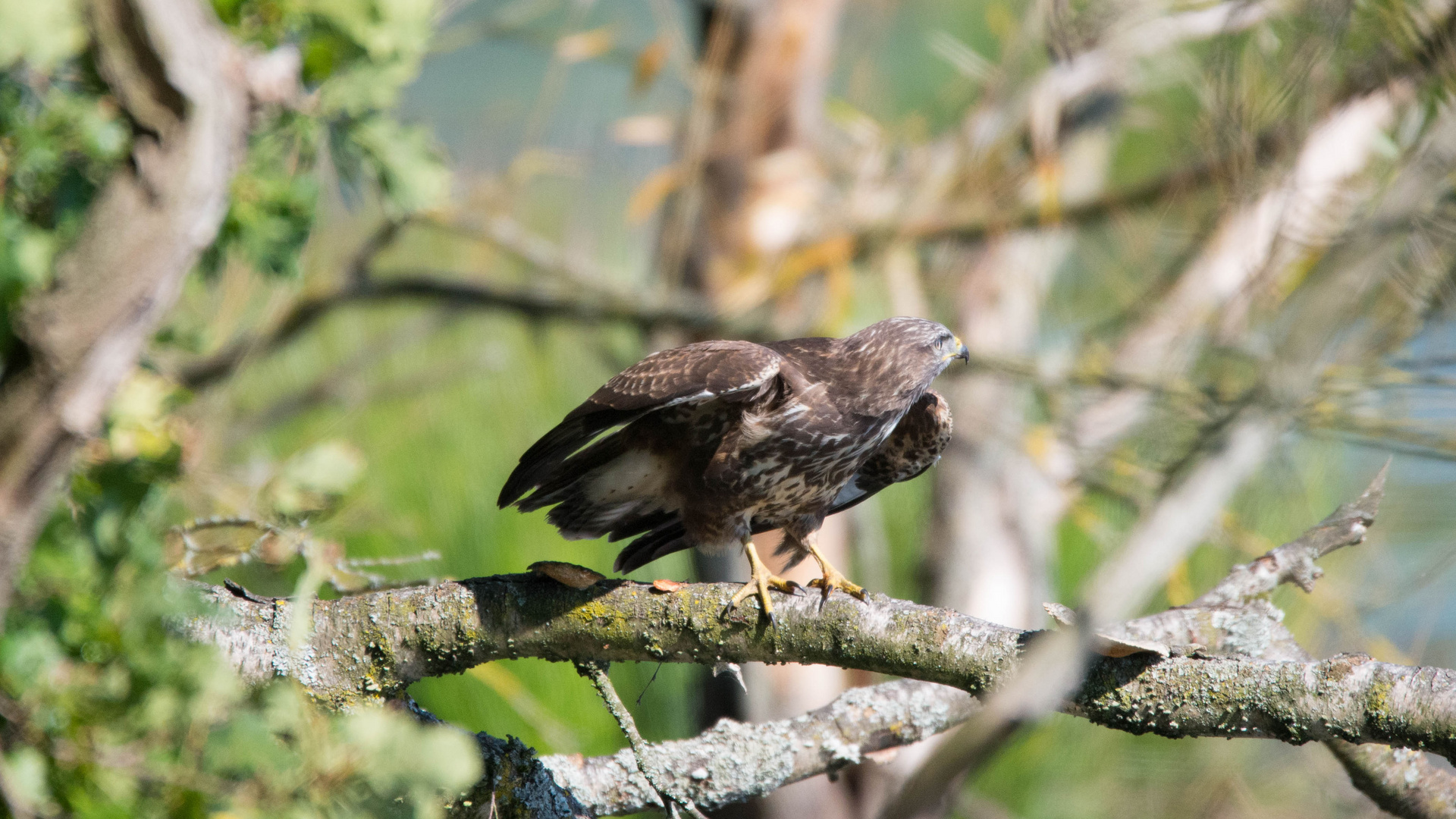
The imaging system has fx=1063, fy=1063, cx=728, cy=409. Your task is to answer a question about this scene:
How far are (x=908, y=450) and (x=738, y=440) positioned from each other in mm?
591

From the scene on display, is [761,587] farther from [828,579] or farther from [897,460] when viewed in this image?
[897,460]

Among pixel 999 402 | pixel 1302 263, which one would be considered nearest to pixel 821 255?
pixel 999 402

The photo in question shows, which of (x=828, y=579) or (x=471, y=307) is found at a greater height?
(x=471, y=307)

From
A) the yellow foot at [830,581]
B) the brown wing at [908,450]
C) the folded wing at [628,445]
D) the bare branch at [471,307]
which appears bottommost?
the yellow foot at [830,581]

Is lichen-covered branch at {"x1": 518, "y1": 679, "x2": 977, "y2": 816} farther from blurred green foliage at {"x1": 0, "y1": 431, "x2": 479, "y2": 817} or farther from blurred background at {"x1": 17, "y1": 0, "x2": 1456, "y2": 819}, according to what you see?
blurred green foliage at {"x1": 0, "y1": 431, "x2": 479, "y2": 817}

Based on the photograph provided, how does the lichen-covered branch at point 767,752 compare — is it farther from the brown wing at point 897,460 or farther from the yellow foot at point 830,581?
the brown wing at point 897,460

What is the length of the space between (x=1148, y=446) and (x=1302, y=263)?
872 millimetres

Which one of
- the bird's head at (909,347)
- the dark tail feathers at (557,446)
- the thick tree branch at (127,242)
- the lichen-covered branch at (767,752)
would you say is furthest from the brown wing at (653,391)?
the thick tree branch at (127,242)

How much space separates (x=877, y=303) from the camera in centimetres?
516

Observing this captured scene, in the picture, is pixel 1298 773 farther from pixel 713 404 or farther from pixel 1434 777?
pixel 713 404

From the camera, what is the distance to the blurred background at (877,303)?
2354 mm

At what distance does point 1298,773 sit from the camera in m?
5.75

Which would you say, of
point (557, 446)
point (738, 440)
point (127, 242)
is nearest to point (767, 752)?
point (738, 440)

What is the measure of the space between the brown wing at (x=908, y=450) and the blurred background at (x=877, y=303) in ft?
1.78
